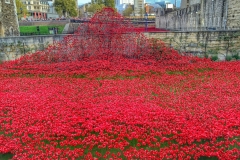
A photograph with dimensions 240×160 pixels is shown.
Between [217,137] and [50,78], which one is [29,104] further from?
[217,137]

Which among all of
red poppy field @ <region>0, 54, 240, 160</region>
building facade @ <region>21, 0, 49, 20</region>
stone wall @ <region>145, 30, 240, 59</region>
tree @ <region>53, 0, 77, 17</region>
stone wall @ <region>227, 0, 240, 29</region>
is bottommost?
red poppy field @ <region>0, 54, 240, 160</region>

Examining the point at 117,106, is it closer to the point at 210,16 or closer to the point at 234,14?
the point at 234,14

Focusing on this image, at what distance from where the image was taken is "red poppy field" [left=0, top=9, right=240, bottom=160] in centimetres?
437

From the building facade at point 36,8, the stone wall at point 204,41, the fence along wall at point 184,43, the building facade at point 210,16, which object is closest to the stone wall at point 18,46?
the fence along wall at point 184,43

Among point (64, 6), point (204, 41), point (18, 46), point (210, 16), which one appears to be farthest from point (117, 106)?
point (64, 6)

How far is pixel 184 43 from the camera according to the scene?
12.4 meters

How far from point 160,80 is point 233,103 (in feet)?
9.60

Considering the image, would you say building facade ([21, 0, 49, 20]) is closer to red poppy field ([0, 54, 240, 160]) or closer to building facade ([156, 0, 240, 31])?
building facade ([156, 0, 240, 31])

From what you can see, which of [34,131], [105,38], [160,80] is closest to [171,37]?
[105,38]

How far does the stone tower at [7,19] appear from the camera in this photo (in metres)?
19.6

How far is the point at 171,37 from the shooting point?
12391mm

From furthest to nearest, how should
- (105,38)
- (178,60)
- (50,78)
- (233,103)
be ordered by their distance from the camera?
1. (105,38)
2. (178,60)
3. (50,78)
4. (233,103)

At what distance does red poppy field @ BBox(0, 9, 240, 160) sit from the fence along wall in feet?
2.39

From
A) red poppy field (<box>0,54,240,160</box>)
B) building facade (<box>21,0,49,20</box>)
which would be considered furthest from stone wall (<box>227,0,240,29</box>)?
building facade (<box>21,0,49,20</box>)
